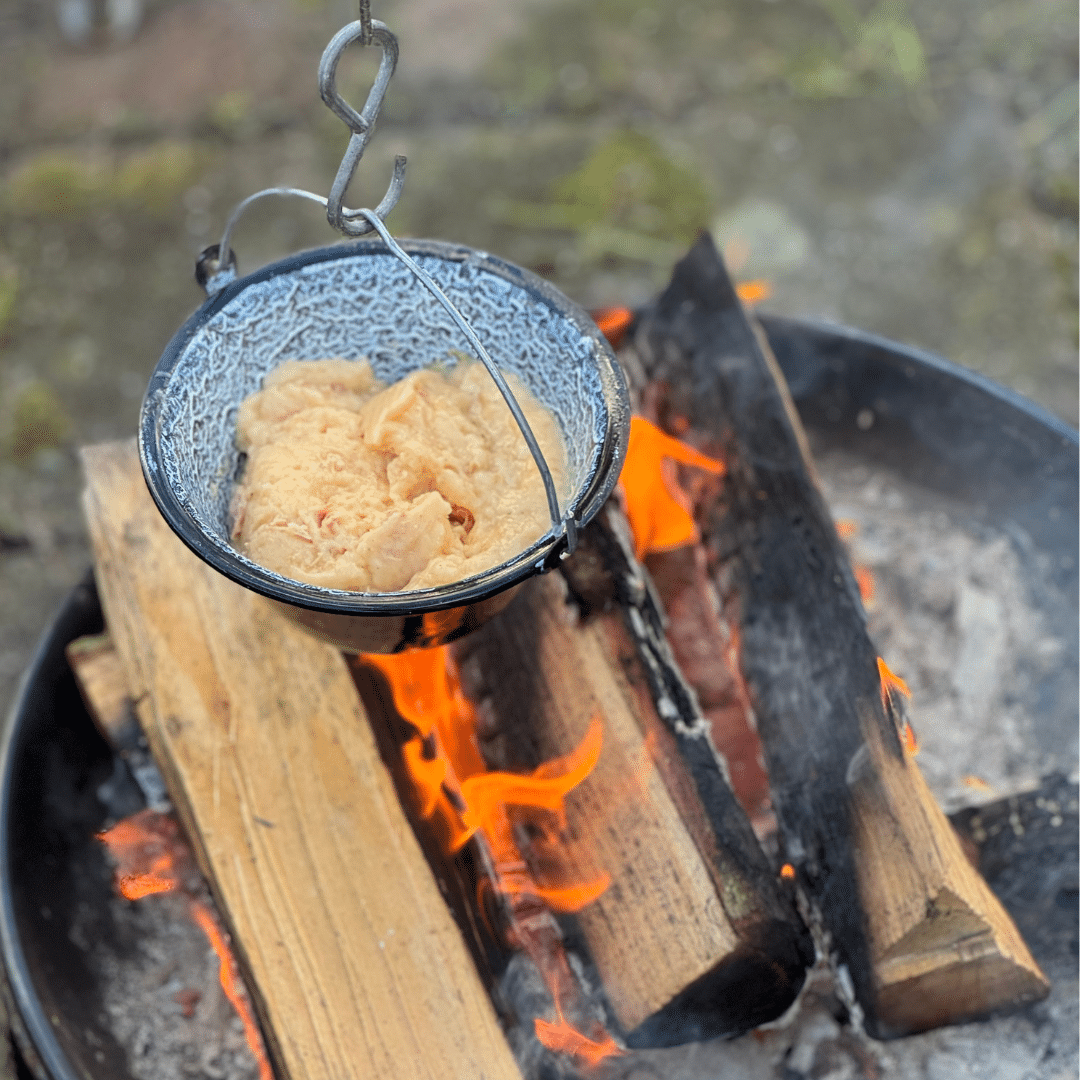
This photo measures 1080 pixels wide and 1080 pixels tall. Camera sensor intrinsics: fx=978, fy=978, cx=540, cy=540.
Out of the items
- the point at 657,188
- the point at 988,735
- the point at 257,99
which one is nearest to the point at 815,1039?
the point at 988,735

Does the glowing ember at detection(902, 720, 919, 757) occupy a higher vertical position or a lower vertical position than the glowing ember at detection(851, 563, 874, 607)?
lower

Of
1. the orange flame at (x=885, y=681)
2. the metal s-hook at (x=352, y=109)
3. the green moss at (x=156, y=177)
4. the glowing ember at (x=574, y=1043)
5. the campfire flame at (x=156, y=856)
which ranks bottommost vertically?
the glowing ember at (x=574, y=1043)

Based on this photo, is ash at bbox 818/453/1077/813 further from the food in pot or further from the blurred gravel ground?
the blurred gravel ground

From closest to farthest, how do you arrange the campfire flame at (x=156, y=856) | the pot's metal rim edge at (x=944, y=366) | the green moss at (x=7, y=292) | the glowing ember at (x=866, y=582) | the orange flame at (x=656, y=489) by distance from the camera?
1. the campfire flame at (x=156, y=856)
2. the orange flame at (x=656, y=489)
3. the pot's metal rim edge at (x=944, y=366)
4. the glowing ember at (x=866, y=582)
5. the green moss at (x=7, y=292)

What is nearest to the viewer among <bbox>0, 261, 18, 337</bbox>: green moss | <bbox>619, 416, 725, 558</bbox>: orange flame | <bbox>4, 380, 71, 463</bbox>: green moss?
<bbox>619, 416, 725, 558</bbox>: orange flame

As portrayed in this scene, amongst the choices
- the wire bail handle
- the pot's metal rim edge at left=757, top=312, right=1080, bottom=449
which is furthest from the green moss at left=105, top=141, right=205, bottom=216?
the wire bail handle

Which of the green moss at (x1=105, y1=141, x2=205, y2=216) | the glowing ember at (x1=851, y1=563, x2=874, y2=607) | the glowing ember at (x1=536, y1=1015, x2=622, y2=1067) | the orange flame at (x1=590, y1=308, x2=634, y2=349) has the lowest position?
the glowing ember at (x1=536, y1=1015, x2=622, y2=1067)

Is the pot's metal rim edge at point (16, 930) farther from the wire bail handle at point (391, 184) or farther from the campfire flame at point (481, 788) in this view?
the wire bail handle at point (391, 184)

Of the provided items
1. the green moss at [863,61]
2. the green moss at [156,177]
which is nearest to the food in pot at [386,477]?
the green moss at [156,177]
